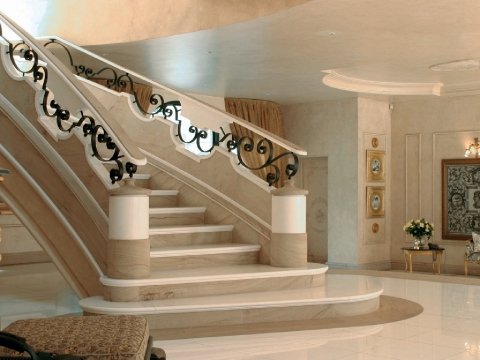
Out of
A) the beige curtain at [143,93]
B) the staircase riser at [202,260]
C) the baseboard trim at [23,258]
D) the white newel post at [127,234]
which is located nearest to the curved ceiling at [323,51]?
the beige curtain at [143,93]

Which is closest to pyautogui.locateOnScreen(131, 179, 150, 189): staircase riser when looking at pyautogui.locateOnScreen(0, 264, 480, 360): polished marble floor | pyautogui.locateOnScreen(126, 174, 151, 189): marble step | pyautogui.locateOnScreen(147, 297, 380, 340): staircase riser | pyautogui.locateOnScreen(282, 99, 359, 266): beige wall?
pyautogui.locateOnScreen(126, 174, 151, 189): marble step

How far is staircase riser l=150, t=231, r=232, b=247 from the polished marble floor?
42.5 inches

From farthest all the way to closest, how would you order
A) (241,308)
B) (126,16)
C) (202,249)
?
(126,16)
(202,249)
(241,308)

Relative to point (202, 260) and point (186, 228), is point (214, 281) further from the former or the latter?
point (186, 228)

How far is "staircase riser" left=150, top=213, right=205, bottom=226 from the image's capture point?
7.25 metres

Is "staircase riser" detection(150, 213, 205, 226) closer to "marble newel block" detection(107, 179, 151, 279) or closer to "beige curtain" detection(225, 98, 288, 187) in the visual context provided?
"marble newel block" detection(107, 179, 151, 279)

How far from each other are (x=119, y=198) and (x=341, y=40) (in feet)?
13.5

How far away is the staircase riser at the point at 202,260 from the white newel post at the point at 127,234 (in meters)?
0.66

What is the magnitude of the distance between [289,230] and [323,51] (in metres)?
3.36

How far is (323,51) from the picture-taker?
9.20m

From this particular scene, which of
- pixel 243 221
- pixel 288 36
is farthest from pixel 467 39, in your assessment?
pixel 243 221

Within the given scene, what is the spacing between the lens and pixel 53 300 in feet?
25.2

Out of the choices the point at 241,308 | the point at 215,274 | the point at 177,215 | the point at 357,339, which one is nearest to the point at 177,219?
the point at 177,215

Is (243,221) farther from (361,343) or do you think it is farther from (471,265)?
(471,265)
